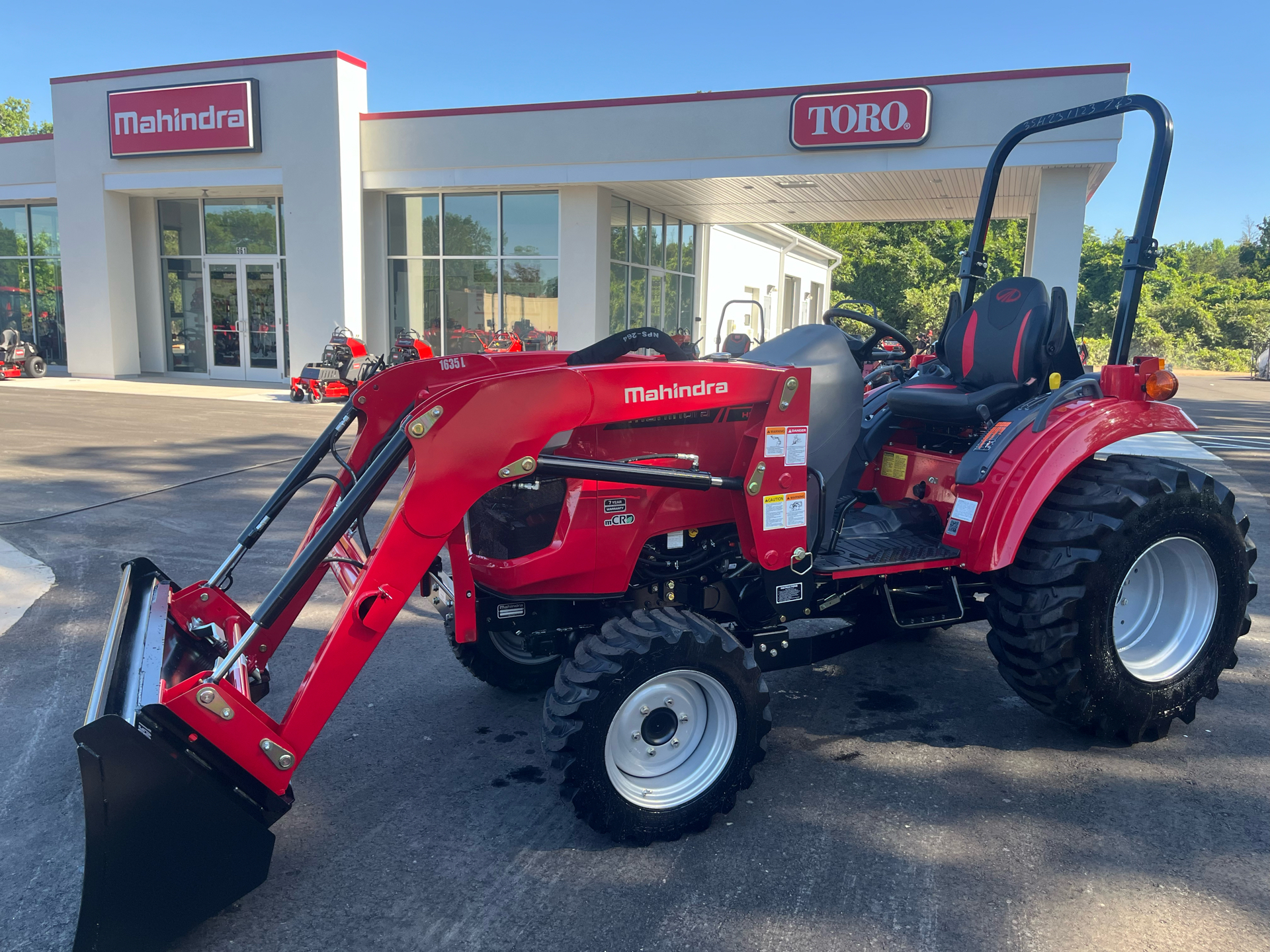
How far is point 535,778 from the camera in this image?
11.1 ft

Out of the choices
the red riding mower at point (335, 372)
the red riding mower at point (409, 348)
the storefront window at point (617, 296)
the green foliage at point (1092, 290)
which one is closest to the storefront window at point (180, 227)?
the red riding mower at point (335, 372)

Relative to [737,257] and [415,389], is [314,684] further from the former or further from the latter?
[737,257]

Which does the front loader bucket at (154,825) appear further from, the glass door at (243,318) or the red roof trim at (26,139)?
the red roof trim at (26,139)

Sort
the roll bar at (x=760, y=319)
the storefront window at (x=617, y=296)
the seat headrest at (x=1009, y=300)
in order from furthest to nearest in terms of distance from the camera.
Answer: the storefront window at (x=617, y=296) → the roll bar at (x=760, y=319) → the seat headrest at (x=1009, y=300)

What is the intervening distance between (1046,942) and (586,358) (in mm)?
2240

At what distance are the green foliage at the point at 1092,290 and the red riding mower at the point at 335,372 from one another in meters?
26.1

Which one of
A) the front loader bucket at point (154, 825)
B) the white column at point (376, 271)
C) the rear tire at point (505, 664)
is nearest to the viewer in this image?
the front loader bucket at point (154, 825)

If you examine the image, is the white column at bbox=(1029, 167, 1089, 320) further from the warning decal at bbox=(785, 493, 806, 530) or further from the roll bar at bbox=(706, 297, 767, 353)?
the warning decal at bbox=(785, 493, 806, 530)

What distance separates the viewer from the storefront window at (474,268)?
1747 cm

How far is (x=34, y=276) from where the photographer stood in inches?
822

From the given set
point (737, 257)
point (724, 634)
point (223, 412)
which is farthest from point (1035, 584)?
point (737, 257)

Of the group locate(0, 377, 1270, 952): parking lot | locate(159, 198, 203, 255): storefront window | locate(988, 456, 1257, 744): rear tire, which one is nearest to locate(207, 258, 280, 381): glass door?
locate(159, 198, 203, 255): storefront window

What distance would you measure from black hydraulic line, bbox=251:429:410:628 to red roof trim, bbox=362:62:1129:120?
13412 millimetres

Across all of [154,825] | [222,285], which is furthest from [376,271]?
[154,825]
